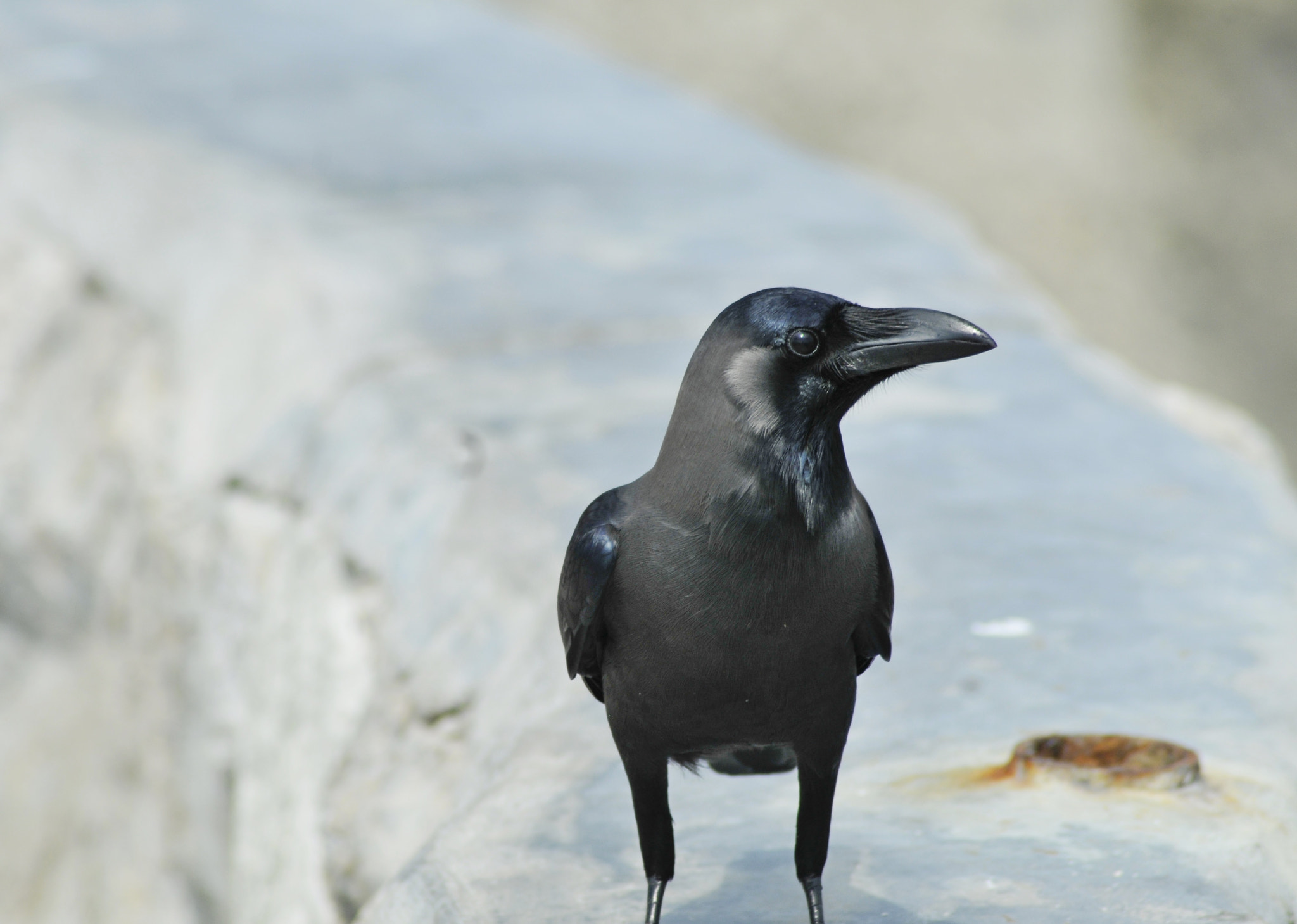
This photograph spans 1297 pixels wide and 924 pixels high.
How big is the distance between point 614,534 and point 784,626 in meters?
0.22

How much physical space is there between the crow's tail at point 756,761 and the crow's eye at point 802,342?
48 centimetres

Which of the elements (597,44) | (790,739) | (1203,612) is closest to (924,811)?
(790,739)

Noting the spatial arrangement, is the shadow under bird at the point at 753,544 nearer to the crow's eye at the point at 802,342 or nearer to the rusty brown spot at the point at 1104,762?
the crow's eye at the point at 802,342

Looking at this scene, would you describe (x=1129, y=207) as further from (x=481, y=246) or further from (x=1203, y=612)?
(x=1203, y=612)

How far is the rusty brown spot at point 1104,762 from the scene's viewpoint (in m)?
1.93

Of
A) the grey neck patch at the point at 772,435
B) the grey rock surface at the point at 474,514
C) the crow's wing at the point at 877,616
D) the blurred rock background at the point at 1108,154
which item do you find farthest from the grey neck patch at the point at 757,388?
the blurred rock background at the point at 1108,154

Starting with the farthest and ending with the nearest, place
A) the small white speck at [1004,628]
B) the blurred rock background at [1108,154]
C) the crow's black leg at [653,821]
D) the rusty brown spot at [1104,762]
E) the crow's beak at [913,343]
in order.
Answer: the blurred rock background at [1108,154] → the small white speck at [1004,628] → the rusty brown spot at [1104,762] → the crow's black leg at [653,821] → the crow's beak at [913,343]

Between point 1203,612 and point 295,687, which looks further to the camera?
point 295,687

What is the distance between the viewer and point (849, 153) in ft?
31.1

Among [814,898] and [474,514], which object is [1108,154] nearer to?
[474,514]

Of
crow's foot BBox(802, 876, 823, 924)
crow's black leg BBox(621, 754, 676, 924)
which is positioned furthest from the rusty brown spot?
crow's black leg BBox(621, 754, 676, 924)

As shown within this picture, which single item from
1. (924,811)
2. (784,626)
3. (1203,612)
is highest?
(784,626)

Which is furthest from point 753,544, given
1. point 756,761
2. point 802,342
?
point 756,761

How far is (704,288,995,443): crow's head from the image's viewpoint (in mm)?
1489
